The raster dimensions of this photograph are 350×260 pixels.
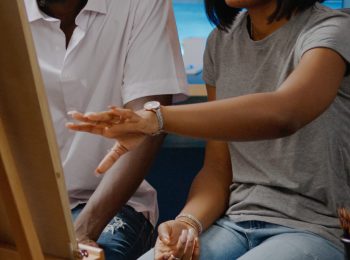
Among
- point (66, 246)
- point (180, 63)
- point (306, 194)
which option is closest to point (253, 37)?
point (180, 63)

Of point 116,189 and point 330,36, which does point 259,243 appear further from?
point 330,36

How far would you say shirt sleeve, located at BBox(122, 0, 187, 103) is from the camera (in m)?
1.55

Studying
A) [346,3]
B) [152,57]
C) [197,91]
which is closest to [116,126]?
[152,57]

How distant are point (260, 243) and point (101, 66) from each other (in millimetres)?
646

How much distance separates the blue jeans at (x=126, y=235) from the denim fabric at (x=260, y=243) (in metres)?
0.21

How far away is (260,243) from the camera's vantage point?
1352mm

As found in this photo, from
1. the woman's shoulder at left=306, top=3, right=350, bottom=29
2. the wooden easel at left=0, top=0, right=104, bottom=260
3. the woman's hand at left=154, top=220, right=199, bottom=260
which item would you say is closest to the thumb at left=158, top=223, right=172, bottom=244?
the woman's hand at left=154, top=220, right=199, bottom=260

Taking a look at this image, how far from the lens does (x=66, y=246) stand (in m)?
0.94

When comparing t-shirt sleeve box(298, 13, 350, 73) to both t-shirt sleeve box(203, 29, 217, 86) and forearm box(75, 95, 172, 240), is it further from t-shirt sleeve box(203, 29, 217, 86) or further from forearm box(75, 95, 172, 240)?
forearm box(75, 95, 172, 240)

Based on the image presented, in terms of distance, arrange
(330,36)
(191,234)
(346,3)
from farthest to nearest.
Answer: (346,3) → (191,234) → (330,36)

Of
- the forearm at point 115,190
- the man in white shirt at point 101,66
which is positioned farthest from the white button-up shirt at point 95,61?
the forearm at point 115,190

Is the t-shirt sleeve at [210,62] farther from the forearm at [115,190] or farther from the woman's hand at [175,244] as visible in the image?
the woman's hand at [175,244]

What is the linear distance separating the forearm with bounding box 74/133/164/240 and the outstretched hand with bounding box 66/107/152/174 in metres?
0.36

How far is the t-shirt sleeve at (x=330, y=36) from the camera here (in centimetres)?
122
